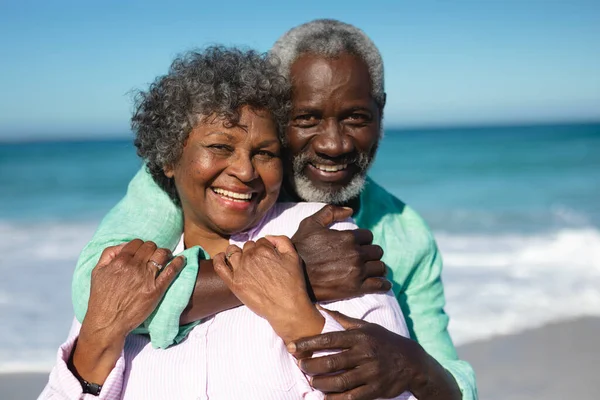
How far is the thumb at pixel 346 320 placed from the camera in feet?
8.09

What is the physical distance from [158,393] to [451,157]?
28171 millimetres

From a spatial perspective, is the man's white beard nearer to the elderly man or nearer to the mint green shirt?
the elderly man

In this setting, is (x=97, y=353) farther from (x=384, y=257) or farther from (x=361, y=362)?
(x=384, y=257)

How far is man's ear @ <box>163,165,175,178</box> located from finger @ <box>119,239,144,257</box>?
15.2 inches

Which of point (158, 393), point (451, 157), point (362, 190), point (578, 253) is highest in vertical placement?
point (362, 190)

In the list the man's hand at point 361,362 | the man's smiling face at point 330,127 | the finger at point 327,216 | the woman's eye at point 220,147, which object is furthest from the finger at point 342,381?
the man's smiling face at point 330,127

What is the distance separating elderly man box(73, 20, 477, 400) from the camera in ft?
8.04

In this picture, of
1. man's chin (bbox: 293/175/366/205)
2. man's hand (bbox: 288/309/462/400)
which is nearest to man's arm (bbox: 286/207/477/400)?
man's hand (bbox: 288/309/462/400)

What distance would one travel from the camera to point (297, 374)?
2.43 meters

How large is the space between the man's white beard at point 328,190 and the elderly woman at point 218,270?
0.33 metres

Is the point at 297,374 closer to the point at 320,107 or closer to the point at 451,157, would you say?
the point at 320,107

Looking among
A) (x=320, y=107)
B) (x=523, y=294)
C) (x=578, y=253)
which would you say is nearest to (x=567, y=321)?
(x=523, y=294)

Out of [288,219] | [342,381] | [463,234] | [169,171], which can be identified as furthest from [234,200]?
[463,234]

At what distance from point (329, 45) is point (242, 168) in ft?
2.76
